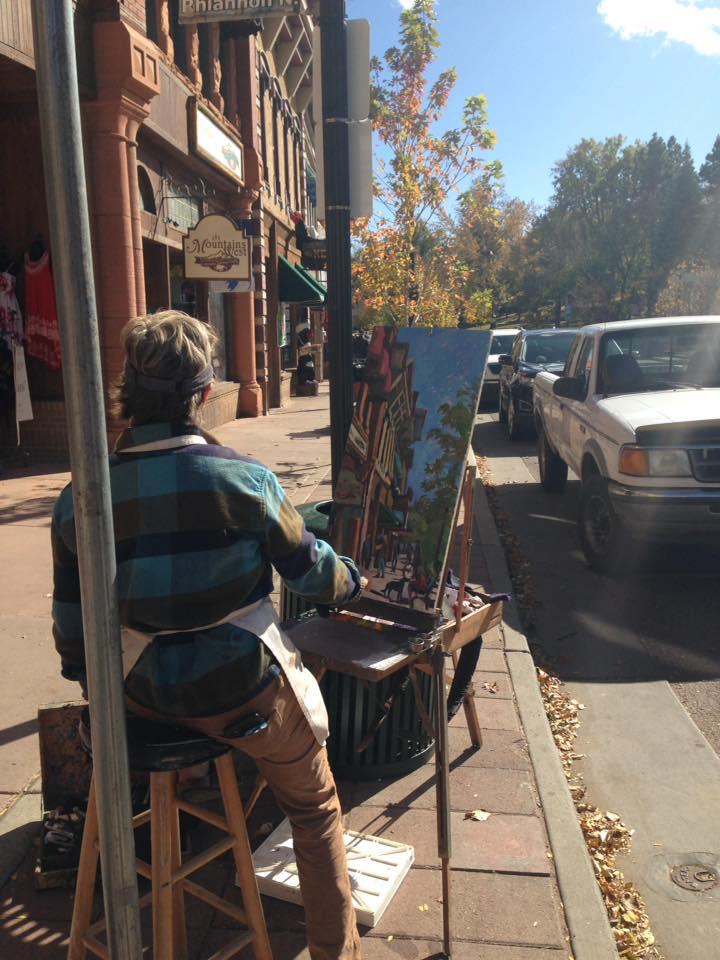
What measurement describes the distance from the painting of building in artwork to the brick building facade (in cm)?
657

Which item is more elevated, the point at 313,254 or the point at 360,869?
the point at 313,254

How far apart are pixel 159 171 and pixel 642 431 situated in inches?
359

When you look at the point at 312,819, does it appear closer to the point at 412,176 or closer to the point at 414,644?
the point at 414,644

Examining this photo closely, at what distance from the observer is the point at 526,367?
14.9 metres

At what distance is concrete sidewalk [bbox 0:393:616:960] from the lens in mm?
2807

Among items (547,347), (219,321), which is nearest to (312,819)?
(547,347)

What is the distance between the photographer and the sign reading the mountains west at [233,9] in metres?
7.55

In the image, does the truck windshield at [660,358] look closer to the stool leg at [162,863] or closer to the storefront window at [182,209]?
the stool leg at [162,863]

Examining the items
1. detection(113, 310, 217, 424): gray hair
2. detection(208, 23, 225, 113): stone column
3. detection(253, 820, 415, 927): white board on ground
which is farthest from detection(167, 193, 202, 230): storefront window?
detection(113, 310, 217, 424): gray hair

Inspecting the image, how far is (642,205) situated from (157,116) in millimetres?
58375

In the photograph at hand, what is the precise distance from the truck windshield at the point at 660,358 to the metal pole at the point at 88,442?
22.1 feet

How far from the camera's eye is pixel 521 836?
338 centimetres

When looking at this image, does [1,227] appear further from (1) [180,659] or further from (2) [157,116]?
(1) [180,659]

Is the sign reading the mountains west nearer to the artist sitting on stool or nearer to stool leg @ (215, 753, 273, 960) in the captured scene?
the artist sitting on stool
